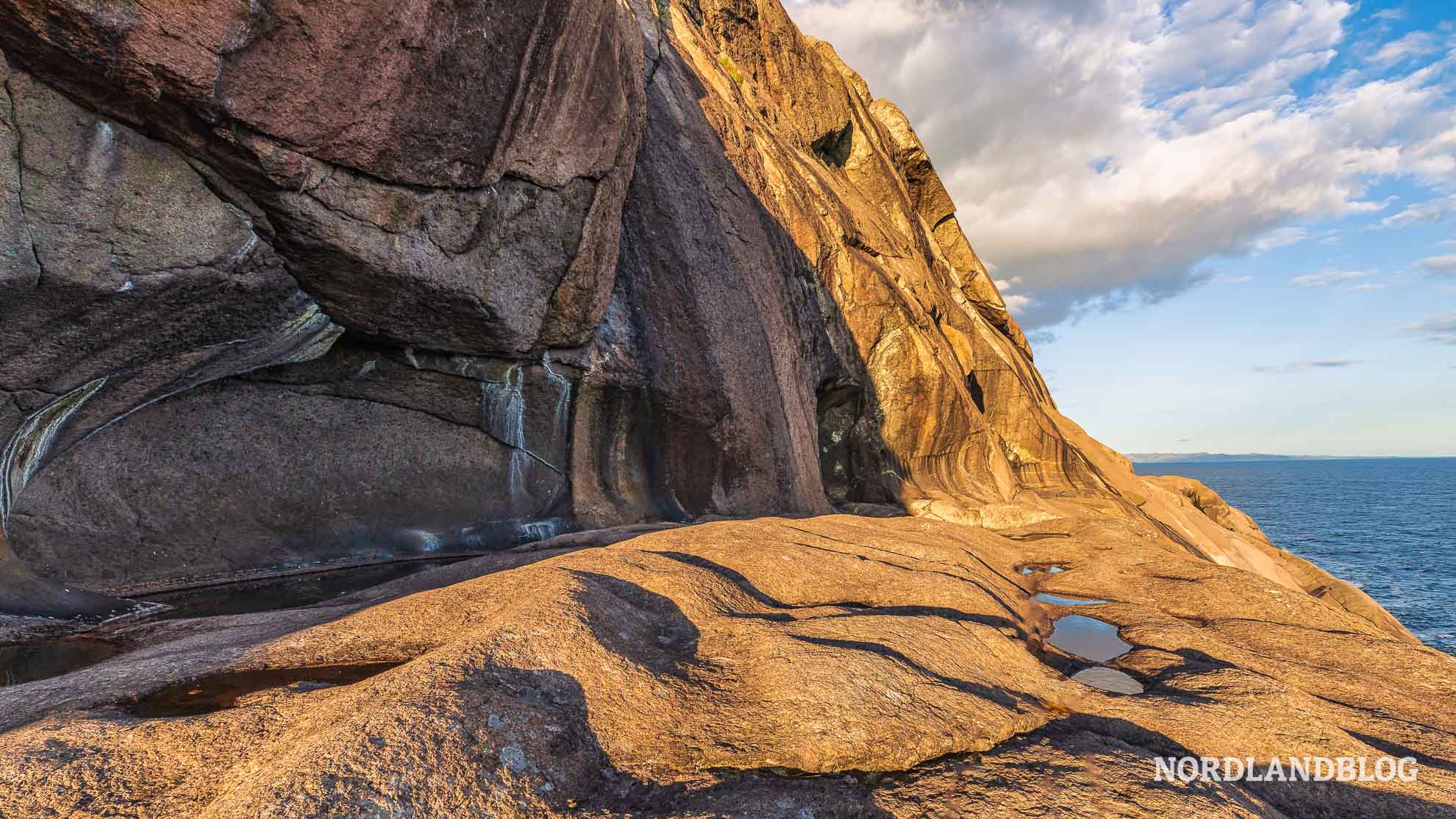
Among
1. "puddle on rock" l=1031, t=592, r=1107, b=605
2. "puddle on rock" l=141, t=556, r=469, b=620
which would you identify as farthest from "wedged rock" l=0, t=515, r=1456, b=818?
"puddle on rock" l=1031, t=592, r=1107, b=605

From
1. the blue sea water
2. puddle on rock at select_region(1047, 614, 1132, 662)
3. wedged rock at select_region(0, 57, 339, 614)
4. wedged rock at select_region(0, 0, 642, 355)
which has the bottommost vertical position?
the blue sea water

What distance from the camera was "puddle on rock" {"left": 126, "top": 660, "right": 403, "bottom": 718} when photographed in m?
4.97

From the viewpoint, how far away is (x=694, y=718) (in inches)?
194

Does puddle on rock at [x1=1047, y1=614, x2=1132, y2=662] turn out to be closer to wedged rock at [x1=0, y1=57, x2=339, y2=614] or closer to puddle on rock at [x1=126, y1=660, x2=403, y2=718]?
puddle on rock at [x1=126, y1=660, x2=403, y2=718]

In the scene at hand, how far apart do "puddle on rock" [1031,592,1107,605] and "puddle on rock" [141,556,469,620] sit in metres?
10.4

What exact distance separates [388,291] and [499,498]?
5.18 meters

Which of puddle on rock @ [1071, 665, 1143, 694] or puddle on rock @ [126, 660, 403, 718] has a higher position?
puddle on rock @ [126, 660, 403, 718]

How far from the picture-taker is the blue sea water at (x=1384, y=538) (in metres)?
33.1

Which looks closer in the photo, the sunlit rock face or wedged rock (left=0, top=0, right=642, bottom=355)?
wedged rock (left=0, top=0, right=642, bottom=355)

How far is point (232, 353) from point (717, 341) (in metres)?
9.61

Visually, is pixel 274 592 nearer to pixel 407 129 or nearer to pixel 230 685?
pixel 230 685

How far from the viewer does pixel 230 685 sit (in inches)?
212

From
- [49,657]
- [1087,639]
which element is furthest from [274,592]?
[1087,639]

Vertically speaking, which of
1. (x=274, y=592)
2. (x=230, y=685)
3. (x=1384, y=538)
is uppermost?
(x=230, y=685)
